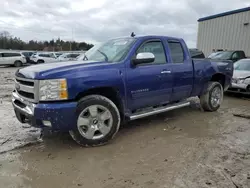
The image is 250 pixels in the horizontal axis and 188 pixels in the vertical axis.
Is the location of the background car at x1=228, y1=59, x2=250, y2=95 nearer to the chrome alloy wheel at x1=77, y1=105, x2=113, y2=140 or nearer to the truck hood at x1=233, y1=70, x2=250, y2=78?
the truck hood at x1=233, y1=70, x2=250, y2=78

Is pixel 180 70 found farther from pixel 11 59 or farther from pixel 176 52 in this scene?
pixel 11 59

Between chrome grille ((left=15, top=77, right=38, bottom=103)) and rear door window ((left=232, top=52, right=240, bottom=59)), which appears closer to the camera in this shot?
chrome grille ((left=15, top=77, right=38, bottom=103))

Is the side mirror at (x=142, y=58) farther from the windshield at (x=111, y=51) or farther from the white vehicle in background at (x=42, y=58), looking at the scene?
the white vehicle in background at (x=42, y=58)

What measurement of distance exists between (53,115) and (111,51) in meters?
1.78

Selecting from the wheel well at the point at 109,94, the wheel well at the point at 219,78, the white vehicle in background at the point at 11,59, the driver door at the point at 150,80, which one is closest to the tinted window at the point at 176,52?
the driver door at the point at 150,80

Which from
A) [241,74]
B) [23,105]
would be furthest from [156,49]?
[241,74]

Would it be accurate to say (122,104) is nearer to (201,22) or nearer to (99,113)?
(99,113)

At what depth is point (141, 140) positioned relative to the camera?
13.6 ft

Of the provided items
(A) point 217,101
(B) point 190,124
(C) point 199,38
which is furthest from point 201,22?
(B) point 190,124

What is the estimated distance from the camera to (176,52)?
504 cm

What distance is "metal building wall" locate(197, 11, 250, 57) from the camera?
17.7 metres

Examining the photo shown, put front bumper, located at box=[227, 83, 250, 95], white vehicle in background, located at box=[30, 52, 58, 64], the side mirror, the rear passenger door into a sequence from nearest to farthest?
the side mirror < the rear passenger door < front bumper, located at box=[227, 83, 250, 95] < white vehicle in background, located at box=[30, 52, 58, 64]

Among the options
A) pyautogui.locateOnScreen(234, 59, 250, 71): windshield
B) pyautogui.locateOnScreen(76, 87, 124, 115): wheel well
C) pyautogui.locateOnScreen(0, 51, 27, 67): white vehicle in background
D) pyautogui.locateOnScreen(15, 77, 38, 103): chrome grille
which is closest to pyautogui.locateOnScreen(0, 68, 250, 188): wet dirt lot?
pyautogui.locateOnScreen(76, 87, 124, 115): wheel well

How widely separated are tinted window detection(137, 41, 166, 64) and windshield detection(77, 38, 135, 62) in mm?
307
